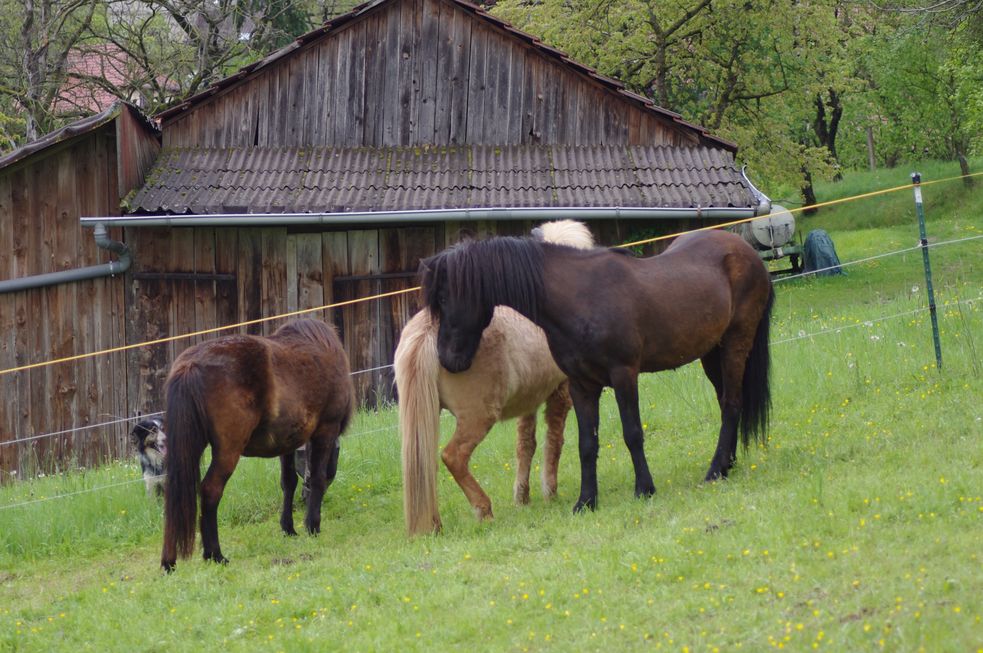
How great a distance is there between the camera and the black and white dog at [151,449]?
375 inches

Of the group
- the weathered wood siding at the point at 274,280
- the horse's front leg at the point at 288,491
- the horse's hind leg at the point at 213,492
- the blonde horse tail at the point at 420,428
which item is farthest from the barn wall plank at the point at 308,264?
the horse's hind leg at the point at 213,492

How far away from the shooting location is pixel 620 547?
6441 millimetres

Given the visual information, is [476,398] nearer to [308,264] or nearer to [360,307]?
[360,307]

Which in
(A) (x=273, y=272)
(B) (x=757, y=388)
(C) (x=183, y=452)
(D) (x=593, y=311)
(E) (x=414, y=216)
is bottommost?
(C) (x=183, y=452)

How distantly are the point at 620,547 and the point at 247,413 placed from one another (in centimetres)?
292

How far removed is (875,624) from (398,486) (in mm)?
6004

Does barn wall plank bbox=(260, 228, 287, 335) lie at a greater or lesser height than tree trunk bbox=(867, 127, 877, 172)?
lesser

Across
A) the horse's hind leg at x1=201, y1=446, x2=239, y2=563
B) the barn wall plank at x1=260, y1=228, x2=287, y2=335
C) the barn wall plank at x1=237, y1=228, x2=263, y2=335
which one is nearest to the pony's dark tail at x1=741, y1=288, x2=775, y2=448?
the horse's hind leg at x1=201, y1=446, x2=239, y2=563

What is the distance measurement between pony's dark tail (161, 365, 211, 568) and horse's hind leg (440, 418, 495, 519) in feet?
5.87

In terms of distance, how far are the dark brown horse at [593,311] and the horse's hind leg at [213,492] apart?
1689 mm

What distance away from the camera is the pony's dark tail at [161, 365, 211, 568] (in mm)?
7340

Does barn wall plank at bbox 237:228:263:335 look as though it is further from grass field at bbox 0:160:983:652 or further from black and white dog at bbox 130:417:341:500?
black and white dog at bbox 130:417:341:500

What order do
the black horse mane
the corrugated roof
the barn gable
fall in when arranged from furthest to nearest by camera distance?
the barn gable
the corrugated roof
the black horse mane

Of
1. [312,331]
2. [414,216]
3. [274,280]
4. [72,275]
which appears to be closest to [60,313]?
[72,275]
